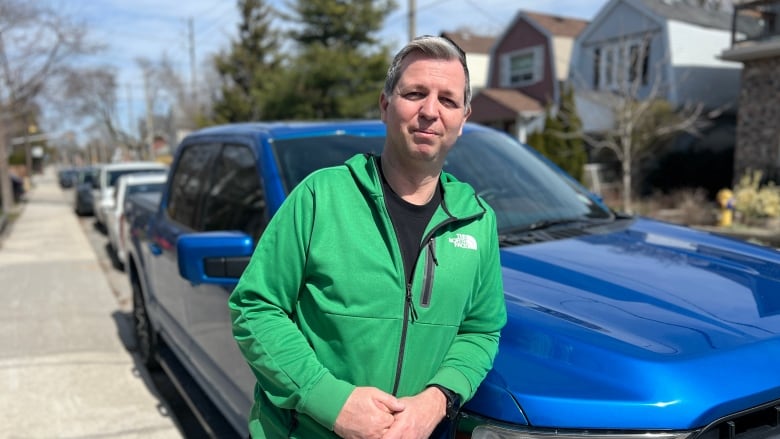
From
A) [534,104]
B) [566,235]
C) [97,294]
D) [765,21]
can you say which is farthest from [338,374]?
[534,104]

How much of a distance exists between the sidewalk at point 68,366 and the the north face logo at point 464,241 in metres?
3.11

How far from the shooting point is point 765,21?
15680 mm

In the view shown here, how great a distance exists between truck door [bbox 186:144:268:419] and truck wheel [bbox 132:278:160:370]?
164cm

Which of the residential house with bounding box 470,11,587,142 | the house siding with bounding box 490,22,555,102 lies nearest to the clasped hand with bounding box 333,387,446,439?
the residential house with bounding box 470,11,587,142

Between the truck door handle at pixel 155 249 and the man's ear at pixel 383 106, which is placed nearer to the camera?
the man's ear at pixel 383 106

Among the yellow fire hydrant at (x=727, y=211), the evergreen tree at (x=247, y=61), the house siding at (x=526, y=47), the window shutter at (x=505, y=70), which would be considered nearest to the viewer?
the yellow fire hydrant at (x=727, y=211)

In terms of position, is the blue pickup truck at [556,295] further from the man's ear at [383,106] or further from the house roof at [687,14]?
the house roof at [687,14]

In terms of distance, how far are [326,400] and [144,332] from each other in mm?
4199

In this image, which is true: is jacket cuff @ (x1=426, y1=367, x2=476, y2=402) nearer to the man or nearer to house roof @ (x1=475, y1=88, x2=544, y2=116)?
the man

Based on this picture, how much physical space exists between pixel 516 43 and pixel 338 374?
89.0ft

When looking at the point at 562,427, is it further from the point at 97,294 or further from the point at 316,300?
the point at 97,294

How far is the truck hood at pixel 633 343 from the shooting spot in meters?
1.46

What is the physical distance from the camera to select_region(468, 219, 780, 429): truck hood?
146 cm

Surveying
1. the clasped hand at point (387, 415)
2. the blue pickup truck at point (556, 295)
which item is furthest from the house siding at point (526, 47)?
the clasped hand at point (387, 415)
